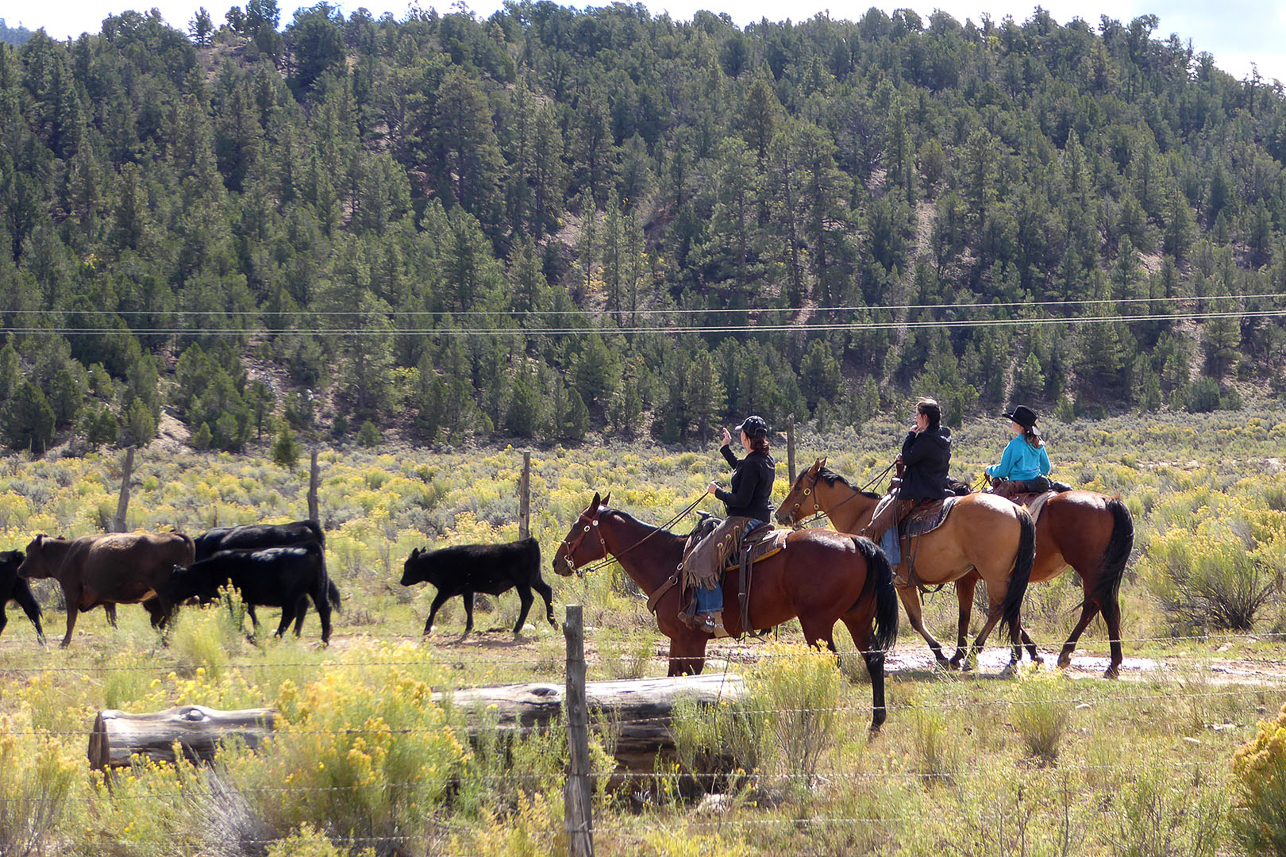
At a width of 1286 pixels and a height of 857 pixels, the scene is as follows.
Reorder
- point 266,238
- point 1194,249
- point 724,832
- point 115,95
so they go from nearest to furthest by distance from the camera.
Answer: point 724,832 < point 266,238 < point 1194,249 < point 115,95

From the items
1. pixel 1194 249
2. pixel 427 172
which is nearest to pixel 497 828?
pixel 1194 249

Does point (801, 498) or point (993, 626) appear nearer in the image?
point (993, 626)

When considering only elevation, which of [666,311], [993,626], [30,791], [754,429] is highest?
[666,311]

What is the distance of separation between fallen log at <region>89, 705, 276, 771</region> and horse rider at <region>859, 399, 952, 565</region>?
254 inches

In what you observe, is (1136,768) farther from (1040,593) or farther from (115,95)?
(115,95)

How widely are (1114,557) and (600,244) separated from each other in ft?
218

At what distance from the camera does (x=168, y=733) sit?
6.05 meters

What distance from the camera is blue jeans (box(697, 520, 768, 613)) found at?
8.30 m

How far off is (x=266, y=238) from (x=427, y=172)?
1296 inches

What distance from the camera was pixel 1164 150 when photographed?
329 ft

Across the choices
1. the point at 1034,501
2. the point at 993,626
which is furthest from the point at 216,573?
the point at 1034,501

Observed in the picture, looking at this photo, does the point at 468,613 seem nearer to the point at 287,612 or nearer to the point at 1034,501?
the point at 287,612

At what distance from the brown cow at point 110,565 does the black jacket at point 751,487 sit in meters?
7.42

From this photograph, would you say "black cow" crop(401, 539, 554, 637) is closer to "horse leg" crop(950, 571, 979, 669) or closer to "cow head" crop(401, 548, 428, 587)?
"cow head" crop(401, 548, 428, 587)
